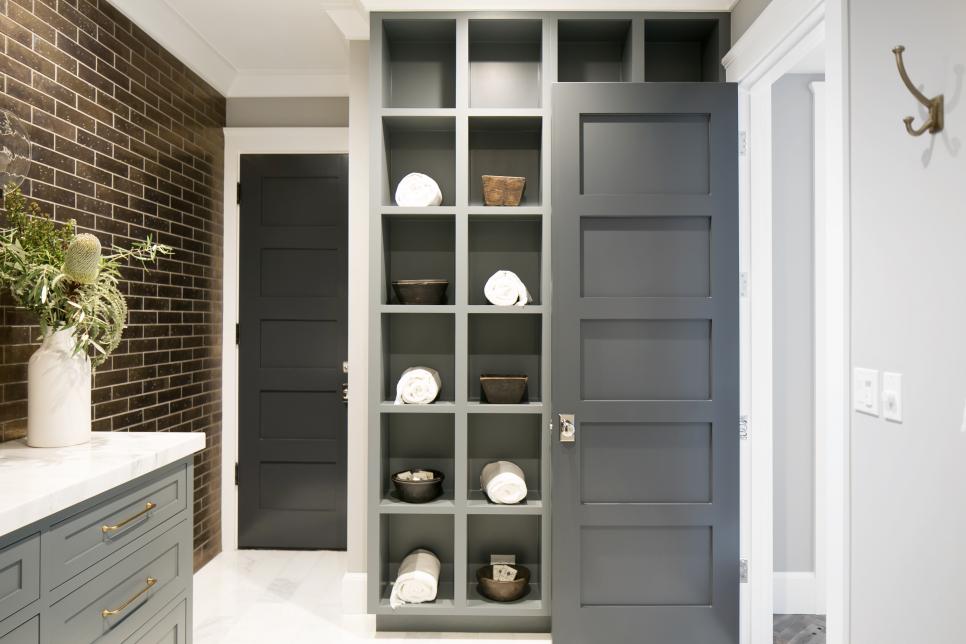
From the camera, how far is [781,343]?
279cm

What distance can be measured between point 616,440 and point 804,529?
1.27 m

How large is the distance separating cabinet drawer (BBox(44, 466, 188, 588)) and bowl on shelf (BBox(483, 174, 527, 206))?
1508mm

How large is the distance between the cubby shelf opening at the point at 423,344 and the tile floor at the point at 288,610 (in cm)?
106

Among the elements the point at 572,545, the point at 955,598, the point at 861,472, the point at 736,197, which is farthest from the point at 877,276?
the point at 572,545

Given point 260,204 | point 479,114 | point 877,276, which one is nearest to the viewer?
point 877,276

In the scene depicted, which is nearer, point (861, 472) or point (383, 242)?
point (861, 472)

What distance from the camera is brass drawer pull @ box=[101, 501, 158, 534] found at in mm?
1400

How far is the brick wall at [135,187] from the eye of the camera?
6.28ft

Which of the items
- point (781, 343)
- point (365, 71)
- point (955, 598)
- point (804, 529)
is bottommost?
point (804, 529)

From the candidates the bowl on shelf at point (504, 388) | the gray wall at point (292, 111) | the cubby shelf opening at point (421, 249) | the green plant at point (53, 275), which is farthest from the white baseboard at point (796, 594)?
the gray wall at point (292, 111)

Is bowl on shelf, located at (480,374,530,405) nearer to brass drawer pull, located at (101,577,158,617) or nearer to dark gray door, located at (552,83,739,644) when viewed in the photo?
dark gray door, located at (552,83,739,644)

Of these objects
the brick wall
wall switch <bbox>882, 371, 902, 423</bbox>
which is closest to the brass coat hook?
wall switch <bbox>882, 371, 902, 423</bbox>

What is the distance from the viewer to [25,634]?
3.78 feet

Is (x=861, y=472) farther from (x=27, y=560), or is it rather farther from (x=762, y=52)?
(x=27, y=560)
